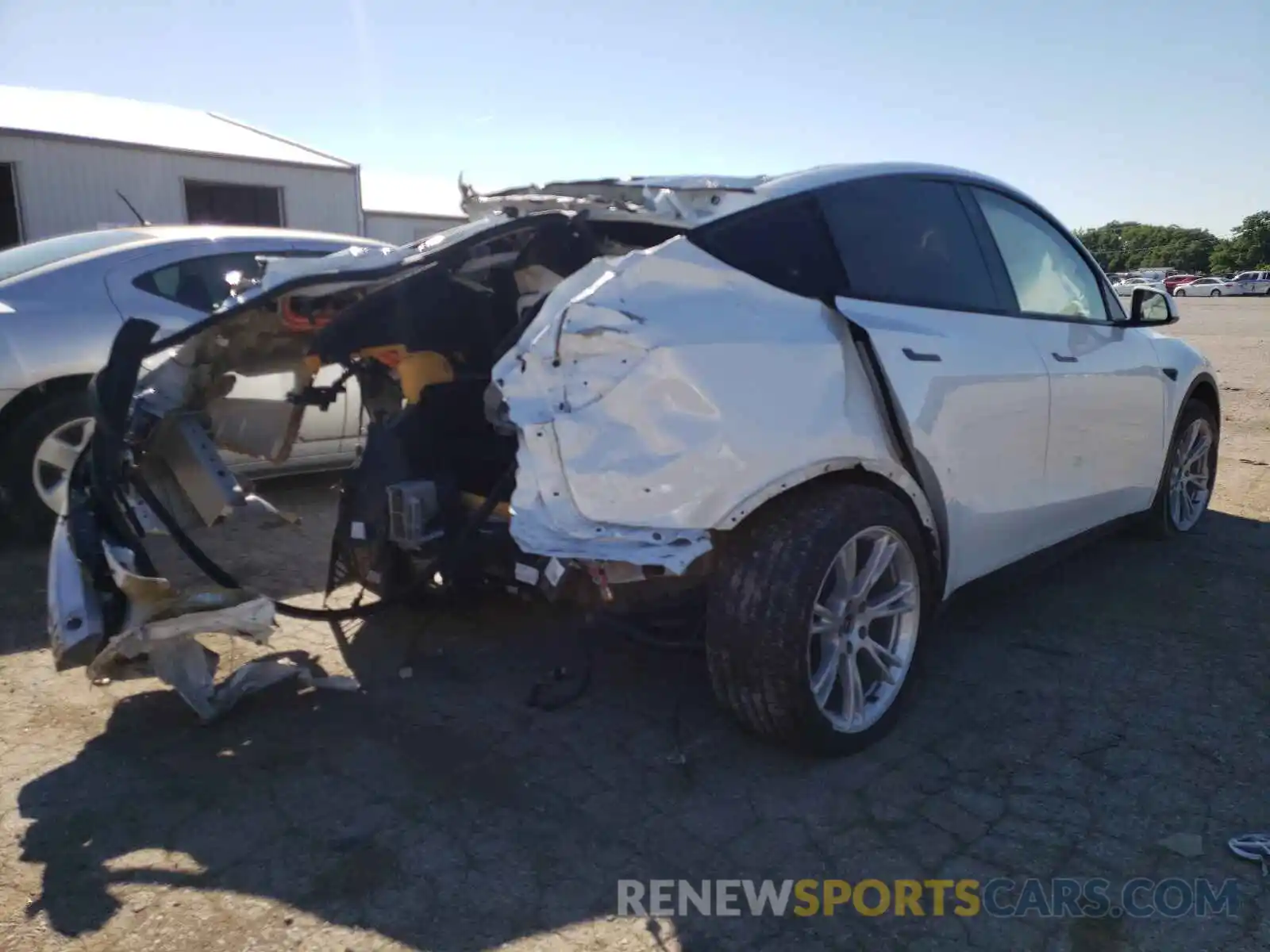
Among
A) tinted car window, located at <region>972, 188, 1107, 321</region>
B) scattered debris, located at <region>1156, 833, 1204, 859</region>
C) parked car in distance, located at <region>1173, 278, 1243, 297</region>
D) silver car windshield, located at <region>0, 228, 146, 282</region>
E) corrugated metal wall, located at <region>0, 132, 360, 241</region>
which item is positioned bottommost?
scattered debris, located at <region>1156, 833, 1204, 859</region>

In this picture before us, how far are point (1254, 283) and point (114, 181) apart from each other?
193 feet

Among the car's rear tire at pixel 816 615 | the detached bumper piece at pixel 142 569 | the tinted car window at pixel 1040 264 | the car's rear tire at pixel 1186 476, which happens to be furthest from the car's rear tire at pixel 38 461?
the car's rear tire at pixel 1186 476

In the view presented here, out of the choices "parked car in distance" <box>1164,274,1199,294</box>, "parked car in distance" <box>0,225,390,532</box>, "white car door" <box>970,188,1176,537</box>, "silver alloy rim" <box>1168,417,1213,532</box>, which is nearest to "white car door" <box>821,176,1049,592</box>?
"white car door" <box>970,188,1176,537</box>

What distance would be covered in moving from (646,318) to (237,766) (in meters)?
1.83

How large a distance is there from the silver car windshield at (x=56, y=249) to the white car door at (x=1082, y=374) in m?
4.51

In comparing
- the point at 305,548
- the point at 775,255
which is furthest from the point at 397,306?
the point at 305,548

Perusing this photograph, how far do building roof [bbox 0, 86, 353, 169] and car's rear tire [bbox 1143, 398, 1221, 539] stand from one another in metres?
14.5

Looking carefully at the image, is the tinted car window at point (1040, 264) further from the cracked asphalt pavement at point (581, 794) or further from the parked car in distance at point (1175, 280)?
the parked car in distance at point (1175, 280)

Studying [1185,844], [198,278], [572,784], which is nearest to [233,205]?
[198,278]

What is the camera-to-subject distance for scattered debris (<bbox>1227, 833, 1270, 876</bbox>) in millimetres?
2420

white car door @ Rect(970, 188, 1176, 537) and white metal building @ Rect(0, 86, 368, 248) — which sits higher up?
white metal building @ Rect(0, 86, 368, 248)

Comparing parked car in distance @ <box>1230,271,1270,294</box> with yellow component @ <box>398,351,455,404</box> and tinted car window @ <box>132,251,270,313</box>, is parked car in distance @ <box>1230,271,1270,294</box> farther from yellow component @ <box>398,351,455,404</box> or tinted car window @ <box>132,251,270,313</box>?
yellow component @ <box>398,351,455,404</box>

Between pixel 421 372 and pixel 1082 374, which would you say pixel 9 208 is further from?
pixel 1082 374

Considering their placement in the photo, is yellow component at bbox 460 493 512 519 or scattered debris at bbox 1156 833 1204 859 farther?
yellow component at bbox 460 493 512 519
